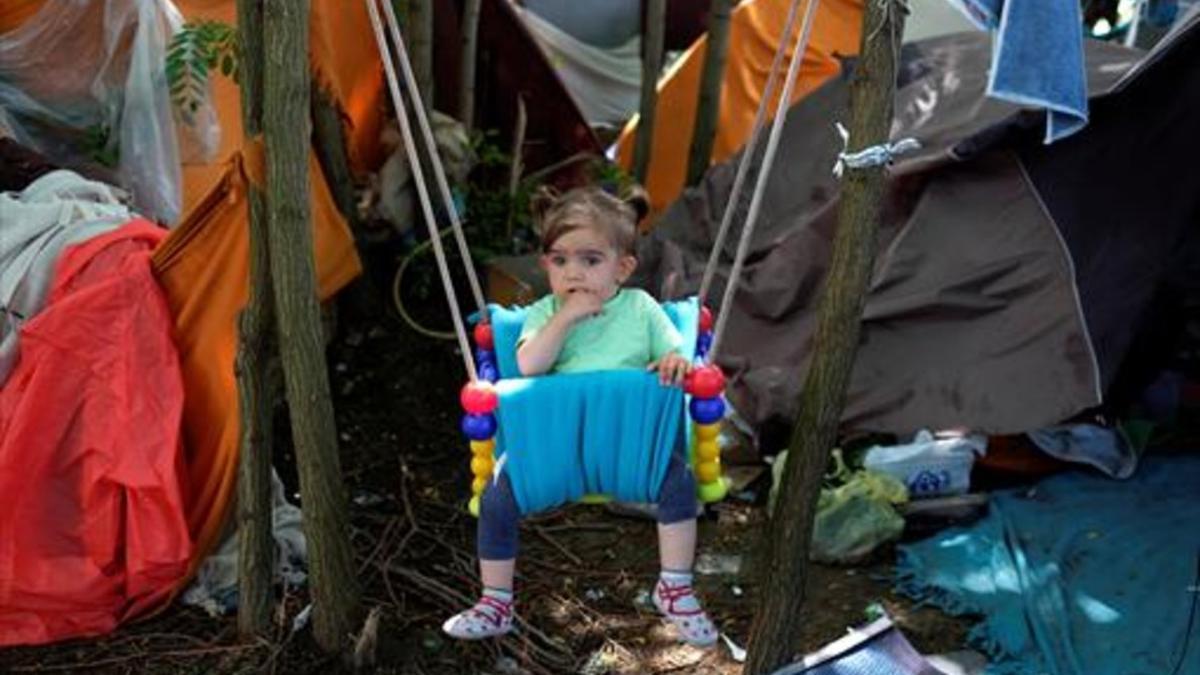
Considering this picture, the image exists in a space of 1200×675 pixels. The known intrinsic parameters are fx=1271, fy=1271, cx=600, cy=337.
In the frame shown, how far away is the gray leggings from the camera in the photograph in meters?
2.32

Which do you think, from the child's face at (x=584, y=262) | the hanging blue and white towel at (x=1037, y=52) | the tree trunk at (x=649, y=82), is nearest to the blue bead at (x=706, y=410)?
the child's face at (x=584, y=262)

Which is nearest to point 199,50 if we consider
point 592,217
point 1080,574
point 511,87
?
point 592,217

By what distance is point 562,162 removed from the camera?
214 inches

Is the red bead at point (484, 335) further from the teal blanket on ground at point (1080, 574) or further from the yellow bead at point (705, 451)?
the teal blanket on ground at point (1080, 574)

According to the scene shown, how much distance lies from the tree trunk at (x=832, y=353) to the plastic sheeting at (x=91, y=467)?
5.26 feet

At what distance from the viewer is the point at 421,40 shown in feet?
14.8

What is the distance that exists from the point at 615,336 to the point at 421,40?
2.38m

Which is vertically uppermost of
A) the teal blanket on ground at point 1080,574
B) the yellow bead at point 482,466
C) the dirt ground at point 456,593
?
the yellow bead at point 482,466

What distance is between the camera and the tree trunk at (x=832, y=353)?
7.25 ft

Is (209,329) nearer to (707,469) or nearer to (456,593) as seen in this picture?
(456,593)

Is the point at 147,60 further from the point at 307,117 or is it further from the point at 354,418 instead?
the point at 307,117

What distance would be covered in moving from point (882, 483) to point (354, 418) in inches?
67.3

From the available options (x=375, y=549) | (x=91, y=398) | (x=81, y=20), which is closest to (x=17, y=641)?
(x=91, y=398)

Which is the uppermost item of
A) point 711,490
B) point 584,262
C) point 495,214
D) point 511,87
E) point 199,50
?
point 199,50
